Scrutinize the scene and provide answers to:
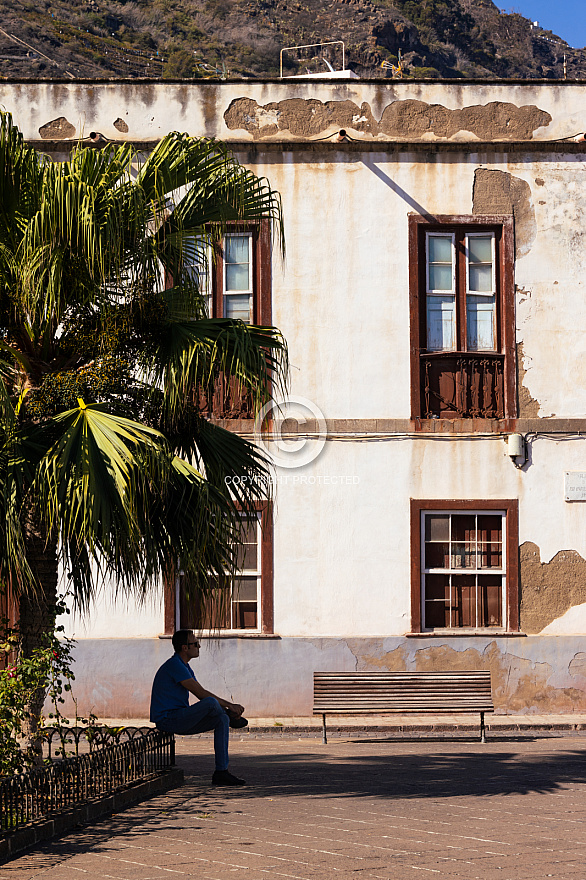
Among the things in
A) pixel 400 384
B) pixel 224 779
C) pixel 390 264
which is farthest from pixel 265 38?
pixel 224 779

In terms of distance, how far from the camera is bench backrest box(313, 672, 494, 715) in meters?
12.1

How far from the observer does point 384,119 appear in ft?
48.0

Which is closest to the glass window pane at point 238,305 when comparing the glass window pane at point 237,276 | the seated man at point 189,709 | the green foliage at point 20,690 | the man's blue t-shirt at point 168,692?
the glass window pane at point 237,276

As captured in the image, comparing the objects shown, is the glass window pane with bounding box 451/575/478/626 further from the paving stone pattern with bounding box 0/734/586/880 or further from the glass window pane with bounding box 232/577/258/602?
the paving stone pattern with bounding box 0/734/586/880

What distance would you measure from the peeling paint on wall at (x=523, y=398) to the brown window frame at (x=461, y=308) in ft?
0.28

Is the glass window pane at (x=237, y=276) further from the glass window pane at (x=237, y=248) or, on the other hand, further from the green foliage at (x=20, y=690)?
the green foliage at (x=20, y=690)

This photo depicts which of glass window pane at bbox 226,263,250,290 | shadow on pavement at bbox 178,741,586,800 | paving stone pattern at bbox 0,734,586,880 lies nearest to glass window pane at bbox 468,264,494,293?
glass window pane at bbox 226,263,250,290

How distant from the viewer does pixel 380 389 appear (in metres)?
14.4

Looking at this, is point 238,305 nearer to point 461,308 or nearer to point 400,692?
point 461,308

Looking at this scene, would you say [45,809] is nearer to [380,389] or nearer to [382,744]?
[382,744]

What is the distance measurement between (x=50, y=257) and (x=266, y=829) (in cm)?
439

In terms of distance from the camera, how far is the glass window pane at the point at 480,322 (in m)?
14.7

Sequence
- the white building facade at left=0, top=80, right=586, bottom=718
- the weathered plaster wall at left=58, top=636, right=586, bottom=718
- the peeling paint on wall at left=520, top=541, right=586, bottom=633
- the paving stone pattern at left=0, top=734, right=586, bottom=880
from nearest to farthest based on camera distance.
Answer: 1. the paving stone pattern at left=0, top=734, right=586, bottom=880
2. the weathered plaster wall at left=58, top=636, right=586, bottom=718
3. the white building facade at left=0, top=80, right=586, bottom=718
4. the peeling paint on wall at left=520, top=541, right=586, bottom=633

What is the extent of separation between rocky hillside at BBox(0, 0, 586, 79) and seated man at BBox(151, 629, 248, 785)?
57.2 m
